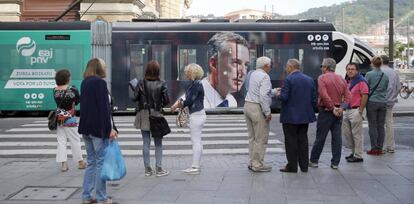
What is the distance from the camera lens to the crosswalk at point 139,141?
39.7ft

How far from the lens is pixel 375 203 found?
23.0 feet

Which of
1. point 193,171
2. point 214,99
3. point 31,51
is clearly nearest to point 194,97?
point 193,171

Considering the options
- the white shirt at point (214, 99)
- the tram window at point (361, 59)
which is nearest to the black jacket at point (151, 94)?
the white shirt at point (214, 99)

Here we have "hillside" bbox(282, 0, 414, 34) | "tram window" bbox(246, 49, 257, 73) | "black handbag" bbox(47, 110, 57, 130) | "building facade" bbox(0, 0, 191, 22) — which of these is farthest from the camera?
"hillside" bbox(282, 0, 414, 34)

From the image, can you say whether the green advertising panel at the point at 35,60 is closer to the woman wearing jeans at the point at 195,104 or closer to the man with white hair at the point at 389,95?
the man with white hair at the point at 389,95

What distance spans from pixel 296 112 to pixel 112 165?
10.4 ft

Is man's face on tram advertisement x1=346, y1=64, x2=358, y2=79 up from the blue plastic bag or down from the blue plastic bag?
up

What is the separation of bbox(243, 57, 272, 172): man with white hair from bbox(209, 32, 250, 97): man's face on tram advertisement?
10.9m

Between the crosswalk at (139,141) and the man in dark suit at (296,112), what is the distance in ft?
9.23

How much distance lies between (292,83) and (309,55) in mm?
11785

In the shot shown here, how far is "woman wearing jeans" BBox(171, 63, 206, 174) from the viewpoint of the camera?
886 cm

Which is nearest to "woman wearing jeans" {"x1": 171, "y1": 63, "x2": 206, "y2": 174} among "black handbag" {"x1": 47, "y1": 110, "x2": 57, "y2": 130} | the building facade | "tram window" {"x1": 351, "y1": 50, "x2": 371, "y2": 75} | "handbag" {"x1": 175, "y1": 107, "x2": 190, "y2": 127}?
"handbag" {"x1": 175, "y1": 107, "x2": 190, "y2": 127}

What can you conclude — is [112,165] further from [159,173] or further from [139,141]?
[139,141]

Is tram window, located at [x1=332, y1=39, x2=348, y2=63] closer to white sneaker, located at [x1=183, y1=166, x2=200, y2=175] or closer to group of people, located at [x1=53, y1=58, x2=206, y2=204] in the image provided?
group of people, located at [x1=53, y1=58, x2=206, y2=204]
